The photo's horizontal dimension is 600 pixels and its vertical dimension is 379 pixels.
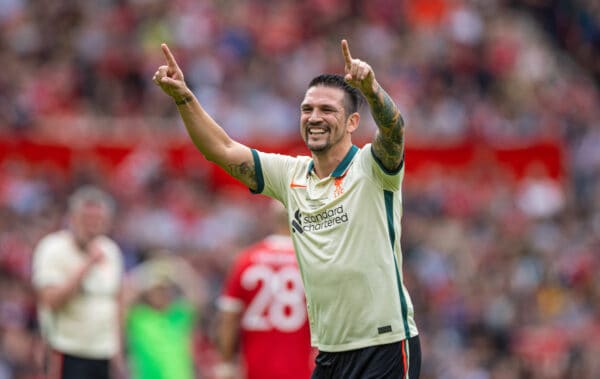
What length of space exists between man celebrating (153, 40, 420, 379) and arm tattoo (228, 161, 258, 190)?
0.28 m

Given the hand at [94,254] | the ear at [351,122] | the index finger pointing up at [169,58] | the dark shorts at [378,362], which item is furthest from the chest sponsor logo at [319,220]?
the hand at [94,254]

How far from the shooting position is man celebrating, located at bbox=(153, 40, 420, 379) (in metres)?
6.37

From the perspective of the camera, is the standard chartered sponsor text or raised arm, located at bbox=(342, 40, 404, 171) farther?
the standard chartered sponsor text

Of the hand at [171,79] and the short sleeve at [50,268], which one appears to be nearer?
the hand at [171,79]

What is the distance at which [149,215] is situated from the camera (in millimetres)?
16000

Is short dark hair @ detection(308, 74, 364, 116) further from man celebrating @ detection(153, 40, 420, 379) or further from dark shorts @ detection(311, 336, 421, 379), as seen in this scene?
dark shorts @ detection(311, 336, 421, 379)

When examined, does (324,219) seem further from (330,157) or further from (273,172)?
(273,172)

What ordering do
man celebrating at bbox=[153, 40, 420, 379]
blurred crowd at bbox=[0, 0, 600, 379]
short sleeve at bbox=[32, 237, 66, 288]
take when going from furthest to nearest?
blurred crowd at bbox=[0, 0, 600, 379] → short sleeve at bbox=[32, 237, 66, 288] → man celebrating at bbox=[153, 40, 420, 379]

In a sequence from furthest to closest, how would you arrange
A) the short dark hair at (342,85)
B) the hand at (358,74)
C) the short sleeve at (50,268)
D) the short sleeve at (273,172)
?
1. the short sleeve at (50,268)
2. the short sleeve at (273,172)
3. the short dark hair at (342,85)
4. the hand at (358,74)

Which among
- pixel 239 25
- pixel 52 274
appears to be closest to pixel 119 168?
pixel 239 25

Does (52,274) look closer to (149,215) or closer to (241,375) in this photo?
(241,375)

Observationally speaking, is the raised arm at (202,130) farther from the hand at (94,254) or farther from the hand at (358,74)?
the hand at (94,254)

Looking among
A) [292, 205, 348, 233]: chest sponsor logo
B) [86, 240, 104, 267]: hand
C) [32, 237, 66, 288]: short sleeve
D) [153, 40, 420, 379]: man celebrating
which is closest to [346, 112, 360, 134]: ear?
[153, 40, 420, 379]: man celebrating

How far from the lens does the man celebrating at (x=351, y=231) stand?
6.37 m
